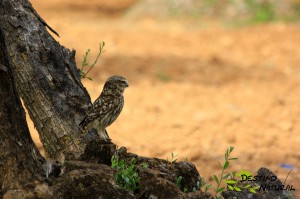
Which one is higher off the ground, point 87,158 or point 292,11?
point 292,11

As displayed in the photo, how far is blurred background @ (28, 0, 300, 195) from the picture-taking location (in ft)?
36.7

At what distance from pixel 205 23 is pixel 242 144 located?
1063cm

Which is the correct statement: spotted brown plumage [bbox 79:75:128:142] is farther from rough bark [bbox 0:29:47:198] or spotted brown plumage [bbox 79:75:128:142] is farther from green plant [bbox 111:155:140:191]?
rough bark [bbox 0:29:47:198]

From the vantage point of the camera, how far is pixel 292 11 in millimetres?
21797

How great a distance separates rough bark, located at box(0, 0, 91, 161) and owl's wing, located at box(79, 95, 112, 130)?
0.43 ft

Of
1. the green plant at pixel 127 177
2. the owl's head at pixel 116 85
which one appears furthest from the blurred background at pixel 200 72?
the green plant at pixel 127 177

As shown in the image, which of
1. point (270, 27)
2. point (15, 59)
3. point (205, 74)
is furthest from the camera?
point (270, 27)

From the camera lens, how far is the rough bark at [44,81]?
6332mm

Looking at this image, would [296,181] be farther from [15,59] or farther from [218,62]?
[218,62]

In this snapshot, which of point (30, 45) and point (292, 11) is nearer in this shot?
point (30, 45)

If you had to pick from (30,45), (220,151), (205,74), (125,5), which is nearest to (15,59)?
(30,45)

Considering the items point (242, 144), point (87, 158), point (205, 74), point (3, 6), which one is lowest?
point (87, 158)

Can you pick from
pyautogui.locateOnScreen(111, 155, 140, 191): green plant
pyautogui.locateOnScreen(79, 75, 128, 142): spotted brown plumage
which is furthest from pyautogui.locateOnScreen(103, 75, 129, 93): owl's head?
pyautogui.locateOnScreen(111, 155, 140, 191): green plant

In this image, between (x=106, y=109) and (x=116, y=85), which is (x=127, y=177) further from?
(x=116, y=85)
